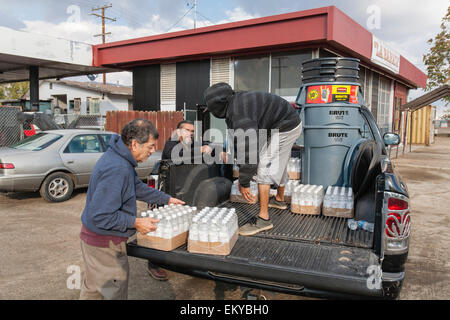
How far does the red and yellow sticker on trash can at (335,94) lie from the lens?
547cm

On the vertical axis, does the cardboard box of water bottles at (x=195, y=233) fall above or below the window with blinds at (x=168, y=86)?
below

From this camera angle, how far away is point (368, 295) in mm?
2502

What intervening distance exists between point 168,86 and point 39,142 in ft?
26.1

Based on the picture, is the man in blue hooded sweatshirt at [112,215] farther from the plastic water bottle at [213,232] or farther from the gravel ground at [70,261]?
the gravel ground at [70,261]

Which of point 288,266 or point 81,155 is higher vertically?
point 81,155

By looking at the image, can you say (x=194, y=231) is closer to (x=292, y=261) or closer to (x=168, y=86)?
(x=292, y=261)

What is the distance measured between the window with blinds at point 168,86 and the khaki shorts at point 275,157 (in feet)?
37.4

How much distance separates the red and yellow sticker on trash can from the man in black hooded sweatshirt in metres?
1.57

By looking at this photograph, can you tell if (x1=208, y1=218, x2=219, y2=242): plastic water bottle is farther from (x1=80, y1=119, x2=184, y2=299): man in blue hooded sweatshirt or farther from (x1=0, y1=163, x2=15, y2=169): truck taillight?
(x1=0, y1=163, x2=15, y2=169): truck taillight

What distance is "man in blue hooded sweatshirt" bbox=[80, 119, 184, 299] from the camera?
7.81 feet

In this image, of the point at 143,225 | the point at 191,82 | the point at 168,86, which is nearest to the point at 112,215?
the point at 143,225

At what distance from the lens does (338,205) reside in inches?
162

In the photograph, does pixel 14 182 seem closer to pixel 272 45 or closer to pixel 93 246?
pixel 93 246

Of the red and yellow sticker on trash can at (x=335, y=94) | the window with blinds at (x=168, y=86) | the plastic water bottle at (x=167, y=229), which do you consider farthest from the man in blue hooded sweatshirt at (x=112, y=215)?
the window with blinds at (x=168, y=86)
